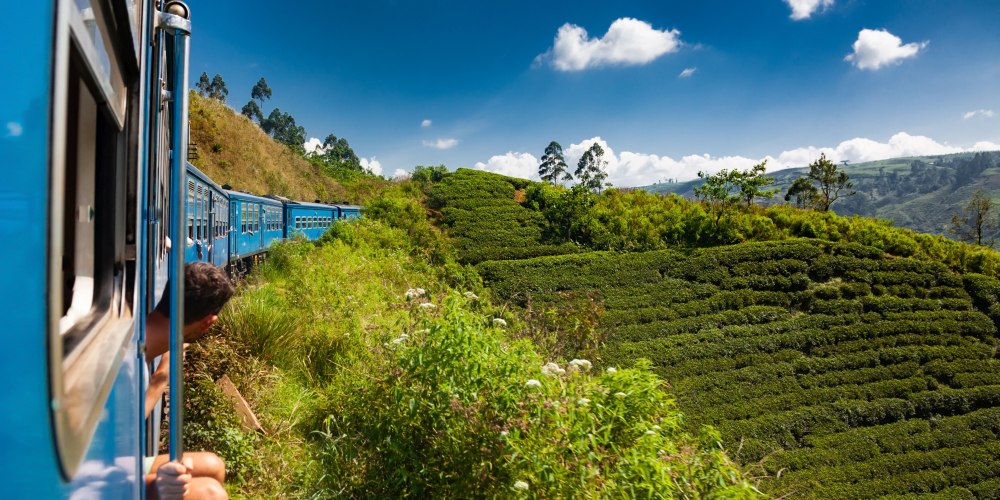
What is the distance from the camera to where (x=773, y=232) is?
1535 centimetres

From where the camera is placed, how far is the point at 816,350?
36.5ft

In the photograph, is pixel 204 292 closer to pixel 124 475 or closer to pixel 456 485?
pixel 124 475

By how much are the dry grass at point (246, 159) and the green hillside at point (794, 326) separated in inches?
675

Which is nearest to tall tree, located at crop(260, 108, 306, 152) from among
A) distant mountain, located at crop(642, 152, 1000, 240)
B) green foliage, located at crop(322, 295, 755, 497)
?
green foliage, located at crop(322, 295, 755, 497)

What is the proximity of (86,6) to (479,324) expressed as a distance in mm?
3042

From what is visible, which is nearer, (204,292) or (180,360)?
(180,360)

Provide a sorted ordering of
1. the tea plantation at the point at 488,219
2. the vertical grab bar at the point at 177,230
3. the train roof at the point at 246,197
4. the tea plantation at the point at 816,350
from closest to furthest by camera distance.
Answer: the vertical grab bar at the point at 177,230, the tea plantation at the point at 816,350, the train roof at the point at 246,197, the tea plantation at the point at 488,219

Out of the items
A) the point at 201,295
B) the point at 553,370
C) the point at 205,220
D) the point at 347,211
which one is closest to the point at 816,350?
the point at 553,370

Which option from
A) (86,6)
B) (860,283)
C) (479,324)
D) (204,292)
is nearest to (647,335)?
(860,283)

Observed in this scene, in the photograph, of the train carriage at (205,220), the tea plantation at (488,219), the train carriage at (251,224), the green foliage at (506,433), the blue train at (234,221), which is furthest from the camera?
the tea plantation at (488,219)

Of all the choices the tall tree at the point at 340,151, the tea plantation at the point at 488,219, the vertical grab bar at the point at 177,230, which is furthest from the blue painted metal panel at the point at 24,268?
the tall tree at the point at 340,151

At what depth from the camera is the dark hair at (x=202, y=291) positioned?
1740 mm

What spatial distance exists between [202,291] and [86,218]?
0.87 metres

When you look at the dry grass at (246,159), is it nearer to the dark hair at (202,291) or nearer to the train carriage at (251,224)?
the train carriage at (251,224)
